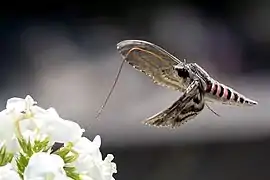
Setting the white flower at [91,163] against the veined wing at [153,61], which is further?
the veined wing at [153,61]

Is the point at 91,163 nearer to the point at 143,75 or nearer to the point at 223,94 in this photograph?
the point at 223,94

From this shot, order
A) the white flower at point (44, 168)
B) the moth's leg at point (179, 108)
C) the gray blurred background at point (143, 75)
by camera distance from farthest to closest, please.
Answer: the gray blurred background at point (143, 75), the moth's leg at point (179, 108), the white flower at point (44, 168)

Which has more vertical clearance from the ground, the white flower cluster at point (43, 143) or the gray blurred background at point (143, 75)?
the gray blurred background at point (143, 75)

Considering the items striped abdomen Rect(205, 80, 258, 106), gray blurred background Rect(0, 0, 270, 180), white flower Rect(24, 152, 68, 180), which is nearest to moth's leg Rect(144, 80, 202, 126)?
striped abdomen Rect(205, 80, 258, 106)

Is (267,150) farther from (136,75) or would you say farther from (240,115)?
(136,75)

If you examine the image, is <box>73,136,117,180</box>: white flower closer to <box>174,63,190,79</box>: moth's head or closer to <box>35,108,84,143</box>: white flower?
<box>35,108,84,143</box>: white flower

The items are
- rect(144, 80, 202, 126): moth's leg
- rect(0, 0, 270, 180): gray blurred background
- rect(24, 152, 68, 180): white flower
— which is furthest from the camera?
rect(0, 0, 270, 180): gray blurred background

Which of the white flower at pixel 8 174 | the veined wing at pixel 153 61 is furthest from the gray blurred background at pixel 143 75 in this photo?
the white flower at pixel 8 174

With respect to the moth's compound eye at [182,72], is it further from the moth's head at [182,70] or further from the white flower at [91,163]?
the white flower at [91,163]
